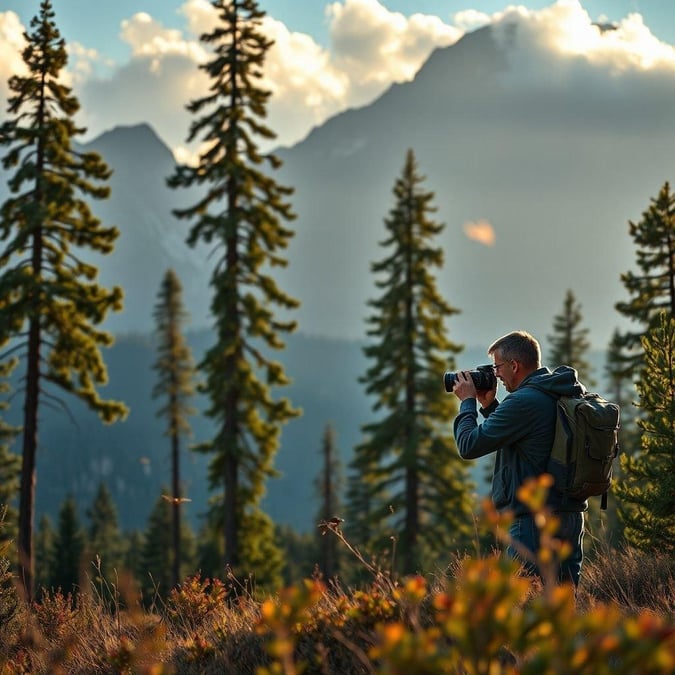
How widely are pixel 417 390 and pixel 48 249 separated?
1230 centimetres

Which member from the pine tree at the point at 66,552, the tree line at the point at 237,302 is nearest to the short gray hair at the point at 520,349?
the tree line at the point at 237,302

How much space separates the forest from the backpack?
2.23 feet

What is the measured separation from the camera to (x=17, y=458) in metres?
32.1

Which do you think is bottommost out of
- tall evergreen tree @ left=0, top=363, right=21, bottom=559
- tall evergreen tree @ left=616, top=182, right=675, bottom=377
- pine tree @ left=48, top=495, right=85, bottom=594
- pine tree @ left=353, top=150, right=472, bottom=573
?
pine tree @ left=48, top=495, right=85, bottom=594

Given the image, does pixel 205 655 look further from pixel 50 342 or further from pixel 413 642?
pixel 50 342

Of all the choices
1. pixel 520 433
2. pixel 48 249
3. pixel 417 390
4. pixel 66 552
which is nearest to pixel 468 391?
pixel 520 433

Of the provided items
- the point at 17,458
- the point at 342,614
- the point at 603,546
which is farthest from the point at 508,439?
the point at 17,458

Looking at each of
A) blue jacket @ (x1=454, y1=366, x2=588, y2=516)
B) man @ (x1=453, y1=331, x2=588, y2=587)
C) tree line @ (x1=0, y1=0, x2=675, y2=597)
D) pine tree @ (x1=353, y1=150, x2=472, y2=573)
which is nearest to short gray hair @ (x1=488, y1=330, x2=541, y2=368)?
man @ (x1=453, y1=331, x2=588, y2=587)

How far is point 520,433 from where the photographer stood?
4.37 m

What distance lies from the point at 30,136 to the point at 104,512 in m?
52.5

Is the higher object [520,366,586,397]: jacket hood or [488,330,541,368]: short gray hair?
[488,330,541,368]: short gray hair

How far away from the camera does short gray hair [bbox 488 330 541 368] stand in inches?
182

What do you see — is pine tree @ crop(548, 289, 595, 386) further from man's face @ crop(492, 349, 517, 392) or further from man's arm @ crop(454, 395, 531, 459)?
man's arm @ crop(454, 395, 531, 459)

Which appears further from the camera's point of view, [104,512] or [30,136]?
[104,512]
